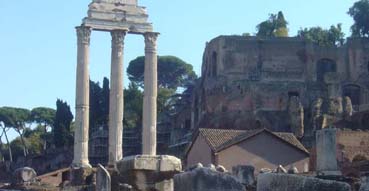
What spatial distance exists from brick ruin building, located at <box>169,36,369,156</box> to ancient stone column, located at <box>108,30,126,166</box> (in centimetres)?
1499

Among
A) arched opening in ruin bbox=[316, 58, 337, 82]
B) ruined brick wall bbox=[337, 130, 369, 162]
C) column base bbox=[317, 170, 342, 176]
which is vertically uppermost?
arched opening in ruin bbox=[316, 58, 337, 82]

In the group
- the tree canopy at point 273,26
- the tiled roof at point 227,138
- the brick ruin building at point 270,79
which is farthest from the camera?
the tree canopy at point 273,26

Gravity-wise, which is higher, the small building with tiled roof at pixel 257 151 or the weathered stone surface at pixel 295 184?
the small building with tiled roof at pixel 257 151

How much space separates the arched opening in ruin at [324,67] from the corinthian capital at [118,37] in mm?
21177

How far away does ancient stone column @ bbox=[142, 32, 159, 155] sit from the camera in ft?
121

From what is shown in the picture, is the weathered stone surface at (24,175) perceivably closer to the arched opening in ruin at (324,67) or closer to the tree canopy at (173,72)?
the arched opening in ruin at (324,67)

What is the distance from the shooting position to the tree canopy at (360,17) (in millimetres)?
61281

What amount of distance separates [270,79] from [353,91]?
217 inches

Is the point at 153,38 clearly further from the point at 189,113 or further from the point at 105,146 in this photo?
the point at 189,113

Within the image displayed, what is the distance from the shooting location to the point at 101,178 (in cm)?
734

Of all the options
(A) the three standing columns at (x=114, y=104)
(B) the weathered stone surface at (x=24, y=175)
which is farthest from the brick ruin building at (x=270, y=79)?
(B) the weathered stone surface at (x=24, y=175)

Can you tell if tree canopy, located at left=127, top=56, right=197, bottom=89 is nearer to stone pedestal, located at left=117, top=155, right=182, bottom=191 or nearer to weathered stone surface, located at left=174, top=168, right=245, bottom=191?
stone pedestal, located at left=117, top=155, right=182, bottom=191

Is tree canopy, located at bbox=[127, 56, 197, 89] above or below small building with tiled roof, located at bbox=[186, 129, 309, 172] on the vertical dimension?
above

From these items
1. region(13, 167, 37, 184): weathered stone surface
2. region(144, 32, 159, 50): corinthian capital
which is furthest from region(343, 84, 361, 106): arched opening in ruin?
region(13, 167, 37, 184): weathered stone surface
